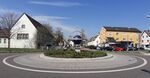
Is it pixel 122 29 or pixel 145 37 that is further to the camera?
pixel 122 29

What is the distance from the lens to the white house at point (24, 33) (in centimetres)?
6544

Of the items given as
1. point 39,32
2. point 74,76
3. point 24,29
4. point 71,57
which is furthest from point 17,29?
point 74,76

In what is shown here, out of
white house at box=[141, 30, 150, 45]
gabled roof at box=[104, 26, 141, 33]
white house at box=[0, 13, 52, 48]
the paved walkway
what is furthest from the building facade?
the paved walkway

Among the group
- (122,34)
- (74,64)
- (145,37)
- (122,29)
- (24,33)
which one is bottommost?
(74,64)

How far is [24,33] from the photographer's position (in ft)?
219

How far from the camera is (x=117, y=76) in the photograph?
13234 mm

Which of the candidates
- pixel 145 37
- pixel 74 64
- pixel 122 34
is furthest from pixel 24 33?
pixel 145 37

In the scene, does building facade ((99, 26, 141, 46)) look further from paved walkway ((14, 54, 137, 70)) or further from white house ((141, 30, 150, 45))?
paved walkway ((14, 54, 137, 70))

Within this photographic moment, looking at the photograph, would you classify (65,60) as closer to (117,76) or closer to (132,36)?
(117,76)

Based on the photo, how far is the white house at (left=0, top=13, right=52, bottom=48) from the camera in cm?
6544

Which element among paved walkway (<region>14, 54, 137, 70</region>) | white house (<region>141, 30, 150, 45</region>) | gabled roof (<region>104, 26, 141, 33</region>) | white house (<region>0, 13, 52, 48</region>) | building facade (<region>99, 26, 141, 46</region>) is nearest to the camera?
paved walkway (<region>14, 54, 137, 70</region>)

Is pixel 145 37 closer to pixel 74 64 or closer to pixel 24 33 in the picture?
pixel 24 33

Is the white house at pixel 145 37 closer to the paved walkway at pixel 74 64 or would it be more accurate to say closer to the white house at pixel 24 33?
the white house at pixel 24 33

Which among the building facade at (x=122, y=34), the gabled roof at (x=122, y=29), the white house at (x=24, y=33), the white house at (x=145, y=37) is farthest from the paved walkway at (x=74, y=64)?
the gabled roof at (x=122, y=29)
